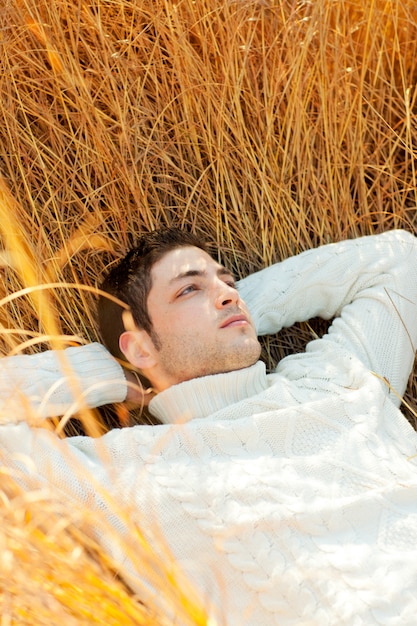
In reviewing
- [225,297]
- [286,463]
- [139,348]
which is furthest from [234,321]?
[286,463]

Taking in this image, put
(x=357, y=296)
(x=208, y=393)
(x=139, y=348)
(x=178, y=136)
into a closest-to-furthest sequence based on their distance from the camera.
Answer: (x=208, y=393) → (x=139, y=348) → (x=357, y=296) → (x=178, y=136)

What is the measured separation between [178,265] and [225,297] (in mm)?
201

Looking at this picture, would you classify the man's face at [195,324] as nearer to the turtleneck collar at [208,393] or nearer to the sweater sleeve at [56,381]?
the turtleneck collar at [208,393]

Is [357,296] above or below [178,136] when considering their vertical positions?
below

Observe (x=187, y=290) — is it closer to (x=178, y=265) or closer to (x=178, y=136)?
(x=178, y=265)

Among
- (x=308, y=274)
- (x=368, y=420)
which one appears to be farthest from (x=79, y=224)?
(x=368, y=420)

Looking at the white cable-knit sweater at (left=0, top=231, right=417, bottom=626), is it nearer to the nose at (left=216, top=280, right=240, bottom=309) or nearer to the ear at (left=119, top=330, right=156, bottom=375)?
the ear at (left=119, top=330, right=156, bottom=375)

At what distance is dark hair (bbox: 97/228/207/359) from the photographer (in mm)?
2691

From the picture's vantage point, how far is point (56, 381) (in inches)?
101

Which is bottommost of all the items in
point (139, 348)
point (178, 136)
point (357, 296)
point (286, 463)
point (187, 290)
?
point (286, 463)

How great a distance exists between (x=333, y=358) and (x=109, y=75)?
4.34 feet

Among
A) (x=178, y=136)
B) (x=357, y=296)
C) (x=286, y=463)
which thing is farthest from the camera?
(x=178, y=136)

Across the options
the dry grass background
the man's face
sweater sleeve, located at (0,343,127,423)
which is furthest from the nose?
the dry grass background

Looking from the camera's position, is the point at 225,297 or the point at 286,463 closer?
the point at 286,463
